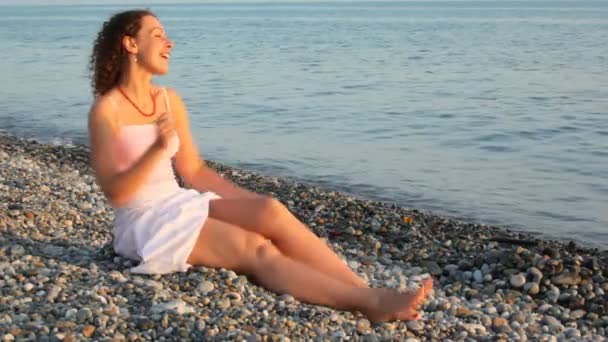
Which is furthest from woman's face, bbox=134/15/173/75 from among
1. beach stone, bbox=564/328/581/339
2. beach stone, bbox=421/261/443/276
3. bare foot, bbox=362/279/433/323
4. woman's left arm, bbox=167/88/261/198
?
beach stone, bbox=564/328/581/339

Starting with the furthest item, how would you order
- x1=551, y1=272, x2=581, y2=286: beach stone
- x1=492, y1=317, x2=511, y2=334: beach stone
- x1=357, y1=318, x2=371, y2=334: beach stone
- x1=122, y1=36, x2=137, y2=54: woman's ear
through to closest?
x1=551, y1=272, x2=581, y2=286: beach stone → x1=492, y1=317, x2=511, y2=334: beach stone → x1=122, y1=36, x2=137, y2=54: woman's ear → x1=357, y1=318, x2=371, y2=334: beach stone

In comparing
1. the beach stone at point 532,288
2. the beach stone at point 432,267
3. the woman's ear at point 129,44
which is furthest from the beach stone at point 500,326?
the woman's ear at point 129,44

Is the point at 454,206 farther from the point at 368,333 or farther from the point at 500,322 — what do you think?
the point at 368,333

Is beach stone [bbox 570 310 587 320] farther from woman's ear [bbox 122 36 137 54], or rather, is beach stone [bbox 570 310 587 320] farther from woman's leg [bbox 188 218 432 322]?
woman's ear [bbox 122 36 137 54]

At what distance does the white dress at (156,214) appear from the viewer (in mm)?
5508

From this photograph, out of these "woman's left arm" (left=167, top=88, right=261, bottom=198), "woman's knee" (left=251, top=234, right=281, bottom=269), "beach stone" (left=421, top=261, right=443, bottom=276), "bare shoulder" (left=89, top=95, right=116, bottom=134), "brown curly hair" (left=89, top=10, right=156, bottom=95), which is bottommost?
"beach stone" (left=421, top=261, right=443, bottom=276)

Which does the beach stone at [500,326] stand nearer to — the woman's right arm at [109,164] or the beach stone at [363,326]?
the beach stone at [363,326]

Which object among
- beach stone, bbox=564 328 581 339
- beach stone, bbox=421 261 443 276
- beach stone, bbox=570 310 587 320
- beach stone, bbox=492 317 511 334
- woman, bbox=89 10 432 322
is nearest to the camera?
woman, bbox=89 10 432 322

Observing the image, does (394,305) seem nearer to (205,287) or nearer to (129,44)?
(205,287)

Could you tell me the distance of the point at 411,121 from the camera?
1853 centimetres

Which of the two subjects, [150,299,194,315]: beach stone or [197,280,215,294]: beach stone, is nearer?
[150,299,194,315]: beach stone

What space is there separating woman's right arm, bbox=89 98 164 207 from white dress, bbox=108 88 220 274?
1.9 inches

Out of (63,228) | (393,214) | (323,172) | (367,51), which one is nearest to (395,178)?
(323,172)

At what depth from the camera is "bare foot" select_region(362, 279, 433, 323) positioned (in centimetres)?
520
